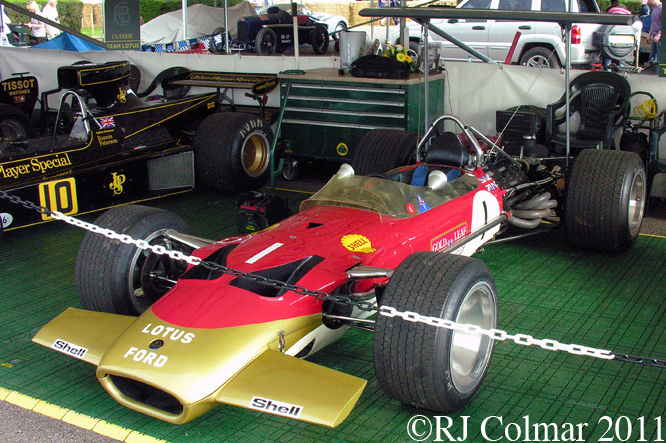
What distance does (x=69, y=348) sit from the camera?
312 centimetres

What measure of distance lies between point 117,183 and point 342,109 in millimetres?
2364

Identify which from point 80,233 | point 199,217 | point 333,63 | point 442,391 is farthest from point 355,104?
point 442,391

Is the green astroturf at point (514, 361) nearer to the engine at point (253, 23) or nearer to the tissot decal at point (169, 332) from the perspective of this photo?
the tissot decal at point (169, 332)

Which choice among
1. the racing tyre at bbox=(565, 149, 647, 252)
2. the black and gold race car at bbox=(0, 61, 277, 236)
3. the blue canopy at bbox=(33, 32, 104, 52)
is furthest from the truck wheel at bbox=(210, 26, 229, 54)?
the racing tyre at bbox=(565, 149, 647, 252)

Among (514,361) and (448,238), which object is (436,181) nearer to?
(448,238)

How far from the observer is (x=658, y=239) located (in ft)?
18.6

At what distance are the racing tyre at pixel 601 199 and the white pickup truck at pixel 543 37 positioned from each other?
618cm

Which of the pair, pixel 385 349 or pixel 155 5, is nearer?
pixel 385 349

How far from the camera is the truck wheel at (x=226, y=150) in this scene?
6.69 meters

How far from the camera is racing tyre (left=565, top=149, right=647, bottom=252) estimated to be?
5027mm

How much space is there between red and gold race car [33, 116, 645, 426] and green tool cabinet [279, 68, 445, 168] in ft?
7.57

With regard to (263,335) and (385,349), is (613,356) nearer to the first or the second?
(385,349)

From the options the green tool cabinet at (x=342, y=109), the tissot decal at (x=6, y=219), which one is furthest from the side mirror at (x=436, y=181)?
the tissot decal at (x=6, y=219)

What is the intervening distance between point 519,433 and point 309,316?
107 centimetres
